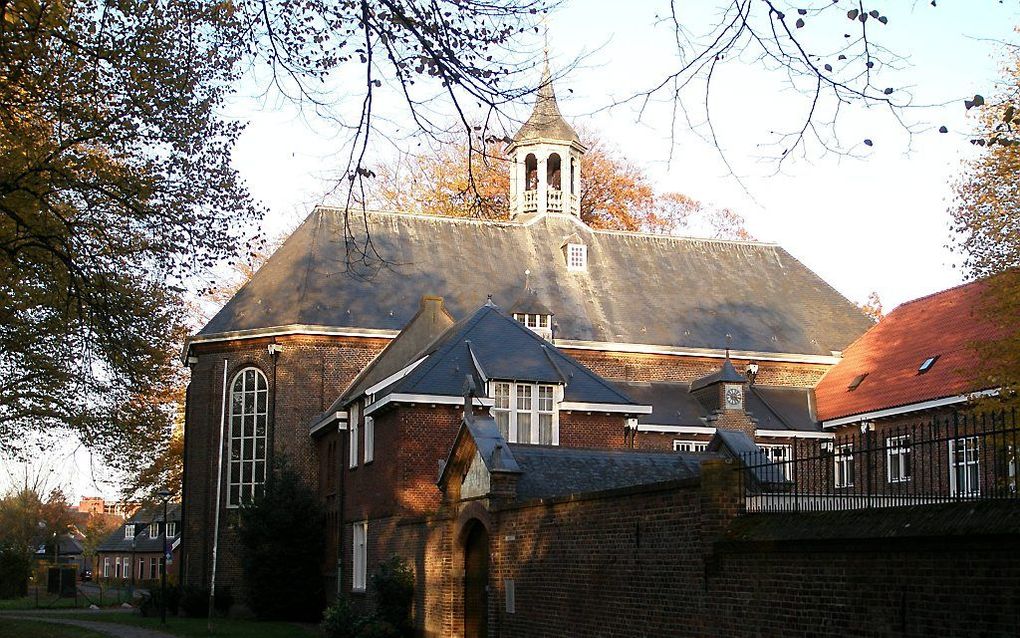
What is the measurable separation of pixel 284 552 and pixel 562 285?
1280 centimetres

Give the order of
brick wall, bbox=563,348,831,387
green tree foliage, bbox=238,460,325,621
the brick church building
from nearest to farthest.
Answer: the brick church building, green tree foliage, bbox=238,460,325,621, brick wall, bbox=563,348,831,387

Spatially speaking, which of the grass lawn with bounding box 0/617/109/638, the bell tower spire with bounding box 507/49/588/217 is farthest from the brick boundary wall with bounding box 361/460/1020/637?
the bell tower spire with bounding box 507/49/588/217

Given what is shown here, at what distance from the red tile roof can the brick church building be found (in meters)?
1.21

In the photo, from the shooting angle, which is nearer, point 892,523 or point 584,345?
point 892,523

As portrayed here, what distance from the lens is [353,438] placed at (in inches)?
1201

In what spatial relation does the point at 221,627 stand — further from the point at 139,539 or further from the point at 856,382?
the point at 139,539

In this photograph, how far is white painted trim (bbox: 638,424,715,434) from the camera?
1352 inches

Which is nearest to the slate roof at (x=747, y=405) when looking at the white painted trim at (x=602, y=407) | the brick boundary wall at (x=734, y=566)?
the white painted trim at (x=602, y=407)

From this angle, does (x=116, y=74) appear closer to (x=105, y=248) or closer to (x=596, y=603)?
(x=105, y=248)

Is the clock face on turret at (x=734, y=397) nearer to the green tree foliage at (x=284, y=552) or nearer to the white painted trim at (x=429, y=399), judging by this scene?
the white painted trim at (x=429, y=399)

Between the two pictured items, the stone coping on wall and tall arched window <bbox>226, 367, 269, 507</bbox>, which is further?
tall arched window <bbox>226, 367, 269, 507</bbox>

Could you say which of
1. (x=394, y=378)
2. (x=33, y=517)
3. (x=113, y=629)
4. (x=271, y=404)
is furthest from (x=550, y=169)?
(x=33, y=517)

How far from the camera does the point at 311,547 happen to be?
32.6 metres

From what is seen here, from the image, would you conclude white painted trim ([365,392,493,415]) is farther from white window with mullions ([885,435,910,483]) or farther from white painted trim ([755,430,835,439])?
white painted trim ([755,430,835,439])
